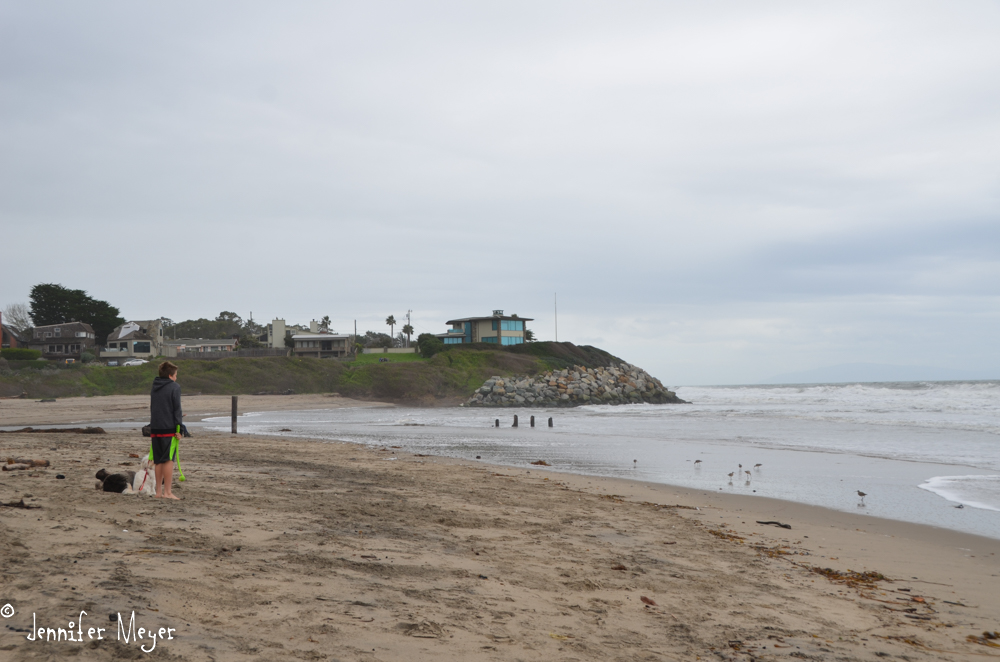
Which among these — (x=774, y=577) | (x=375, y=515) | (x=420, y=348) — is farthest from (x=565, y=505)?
(x=420, y=348)

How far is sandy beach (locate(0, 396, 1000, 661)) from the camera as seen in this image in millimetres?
3629

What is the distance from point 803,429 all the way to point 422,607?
2469 cm

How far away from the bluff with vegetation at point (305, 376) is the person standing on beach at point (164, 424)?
4220 centimetres

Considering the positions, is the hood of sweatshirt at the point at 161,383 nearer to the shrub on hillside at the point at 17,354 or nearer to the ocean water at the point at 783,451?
the ocean water at the point at 783,451

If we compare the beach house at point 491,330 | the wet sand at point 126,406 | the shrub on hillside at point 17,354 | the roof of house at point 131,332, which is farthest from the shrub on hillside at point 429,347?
the shrub on hillside at point 17,354

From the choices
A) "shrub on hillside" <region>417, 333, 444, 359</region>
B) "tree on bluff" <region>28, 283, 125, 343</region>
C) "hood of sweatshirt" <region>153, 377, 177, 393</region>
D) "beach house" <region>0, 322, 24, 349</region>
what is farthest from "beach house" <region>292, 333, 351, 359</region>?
"hood of sweatshirt" <region>153, 377, 177, 393</region>

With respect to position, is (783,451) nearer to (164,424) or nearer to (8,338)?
(164,424)

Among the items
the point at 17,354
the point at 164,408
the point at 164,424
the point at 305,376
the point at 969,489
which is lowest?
the point at 969,489

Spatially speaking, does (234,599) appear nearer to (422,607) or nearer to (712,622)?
(422,607)

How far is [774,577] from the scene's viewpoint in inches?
227

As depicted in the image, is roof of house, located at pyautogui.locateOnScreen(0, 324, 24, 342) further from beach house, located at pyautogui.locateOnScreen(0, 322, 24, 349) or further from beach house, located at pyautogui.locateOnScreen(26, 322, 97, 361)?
beach house, located at pyautogui.locateOnScreen(26, 322, 97, 361)

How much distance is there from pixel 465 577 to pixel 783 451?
15.3 metres

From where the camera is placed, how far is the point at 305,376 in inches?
2190

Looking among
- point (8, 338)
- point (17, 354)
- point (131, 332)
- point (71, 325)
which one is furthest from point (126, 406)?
point (71, 325)
